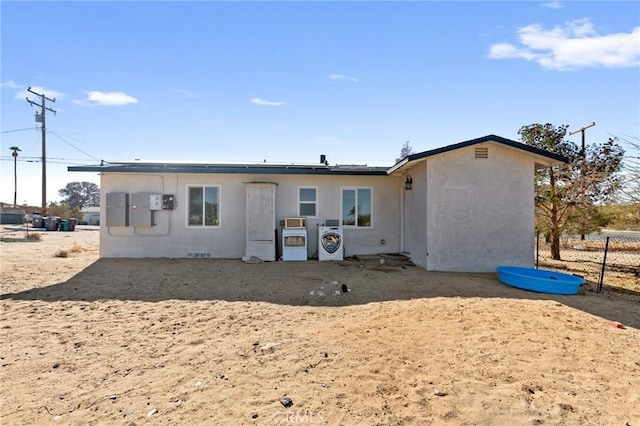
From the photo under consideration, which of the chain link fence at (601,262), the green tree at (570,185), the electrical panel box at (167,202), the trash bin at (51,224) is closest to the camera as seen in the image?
the chain link fence at (601,262)

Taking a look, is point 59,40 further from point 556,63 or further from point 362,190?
point 556,63

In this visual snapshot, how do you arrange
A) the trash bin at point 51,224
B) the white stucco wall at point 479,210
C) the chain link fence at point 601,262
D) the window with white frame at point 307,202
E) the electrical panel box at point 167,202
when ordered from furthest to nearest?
1. the trash bin at point 51,224
2. the window with white frame at point 307,202
3. the electrical panel box at point 167,202
4. the white stucco wall at point 479,210
5. the chain link fence at point 601,262

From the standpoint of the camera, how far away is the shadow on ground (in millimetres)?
5609

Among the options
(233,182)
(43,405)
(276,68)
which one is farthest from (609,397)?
(276,68)

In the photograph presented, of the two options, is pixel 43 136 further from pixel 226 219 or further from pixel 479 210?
pixel 479 210

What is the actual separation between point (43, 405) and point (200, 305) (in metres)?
2.77

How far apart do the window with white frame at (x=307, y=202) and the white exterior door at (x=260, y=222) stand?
100 cm

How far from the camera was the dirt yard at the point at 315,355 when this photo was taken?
2.42 m

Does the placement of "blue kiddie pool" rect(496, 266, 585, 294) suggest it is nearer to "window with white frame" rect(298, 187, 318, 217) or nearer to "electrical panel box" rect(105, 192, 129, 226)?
"window with white frame" rect(298, 187, 318, 217)

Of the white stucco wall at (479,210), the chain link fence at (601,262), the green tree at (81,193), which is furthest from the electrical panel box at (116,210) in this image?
the green tree at (81,193)

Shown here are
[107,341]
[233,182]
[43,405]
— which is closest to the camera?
[43,405]

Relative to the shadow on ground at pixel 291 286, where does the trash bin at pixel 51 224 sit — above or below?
above

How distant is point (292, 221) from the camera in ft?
31.7

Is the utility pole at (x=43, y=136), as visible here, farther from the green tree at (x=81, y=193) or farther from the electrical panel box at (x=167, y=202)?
the green tree at (x=81, y=193)
